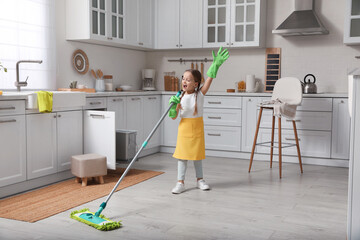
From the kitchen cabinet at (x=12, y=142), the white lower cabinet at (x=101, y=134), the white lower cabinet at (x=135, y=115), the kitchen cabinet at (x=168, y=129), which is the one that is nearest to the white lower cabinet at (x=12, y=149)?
the kitchen cabinet at (x=12, y=142)

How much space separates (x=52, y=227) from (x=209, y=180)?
5.76ft

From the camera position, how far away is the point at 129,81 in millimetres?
5910

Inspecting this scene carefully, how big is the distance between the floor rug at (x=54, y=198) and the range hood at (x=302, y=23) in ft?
7.91

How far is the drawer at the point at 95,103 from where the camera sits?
13.9 ft

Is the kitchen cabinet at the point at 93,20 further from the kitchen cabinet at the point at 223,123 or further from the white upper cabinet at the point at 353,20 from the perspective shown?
the white upper cabinet at the point at 353,20

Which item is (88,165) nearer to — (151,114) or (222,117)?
(151,114)

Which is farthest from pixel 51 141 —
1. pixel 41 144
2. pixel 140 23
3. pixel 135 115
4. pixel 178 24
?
pixel 178 24

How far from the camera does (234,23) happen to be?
211 inches

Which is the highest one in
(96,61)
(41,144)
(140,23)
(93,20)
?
(140,23)

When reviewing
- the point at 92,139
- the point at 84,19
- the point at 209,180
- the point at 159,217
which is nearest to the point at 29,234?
the point at 159,217

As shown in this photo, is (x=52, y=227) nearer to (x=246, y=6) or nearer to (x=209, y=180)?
(x=209, y=180)

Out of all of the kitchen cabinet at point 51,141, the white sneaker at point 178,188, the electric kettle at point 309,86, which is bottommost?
the white sneaker at point 178,188

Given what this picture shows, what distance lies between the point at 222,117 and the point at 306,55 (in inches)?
51.2

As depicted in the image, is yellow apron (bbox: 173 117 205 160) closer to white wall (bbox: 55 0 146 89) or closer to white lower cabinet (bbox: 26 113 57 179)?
white lower cabinet (bbox: 26 113 57 179)
